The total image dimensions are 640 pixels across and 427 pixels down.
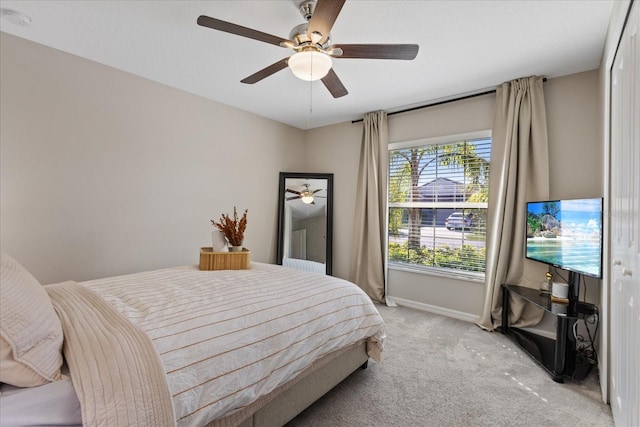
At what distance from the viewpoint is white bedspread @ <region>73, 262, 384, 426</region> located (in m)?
1.10

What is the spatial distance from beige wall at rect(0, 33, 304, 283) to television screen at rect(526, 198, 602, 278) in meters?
3.23

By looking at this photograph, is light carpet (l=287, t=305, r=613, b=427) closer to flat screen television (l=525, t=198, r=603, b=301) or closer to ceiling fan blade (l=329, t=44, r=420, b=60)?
flat screen television (l=525, t=198, r=603, b=301)

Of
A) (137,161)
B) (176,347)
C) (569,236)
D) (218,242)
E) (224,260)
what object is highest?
(137,161)

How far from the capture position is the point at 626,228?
4.62 ft

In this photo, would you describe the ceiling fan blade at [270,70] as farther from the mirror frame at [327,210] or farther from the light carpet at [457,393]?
the light carpet at [457,393]

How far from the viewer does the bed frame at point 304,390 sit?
4.64 ft

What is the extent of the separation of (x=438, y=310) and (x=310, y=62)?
9.91ft

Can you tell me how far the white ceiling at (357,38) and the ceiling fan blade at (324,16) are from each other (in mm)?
329

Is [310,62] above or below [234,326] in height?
above

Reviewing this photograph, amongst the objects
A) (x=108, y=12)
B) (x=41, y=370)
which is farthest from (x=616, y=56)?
(x=108, y=12)

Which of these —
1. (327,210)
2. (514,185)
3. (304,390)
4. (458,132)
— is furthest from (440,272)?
(304,390)

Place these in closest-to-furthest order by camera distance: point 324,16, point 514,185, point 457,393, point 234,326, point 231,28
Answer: point 234,326 < point 324,16 < point 231,28 < point 457,393 < point 514,185

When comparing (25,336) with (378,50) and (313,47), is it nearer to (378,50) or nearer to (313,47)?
(313,47)

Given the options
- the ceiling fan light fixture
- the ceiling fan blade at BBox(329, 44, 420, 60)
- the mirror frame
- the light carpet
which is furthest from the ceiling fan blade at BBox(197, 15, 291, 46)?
the mirror frame
